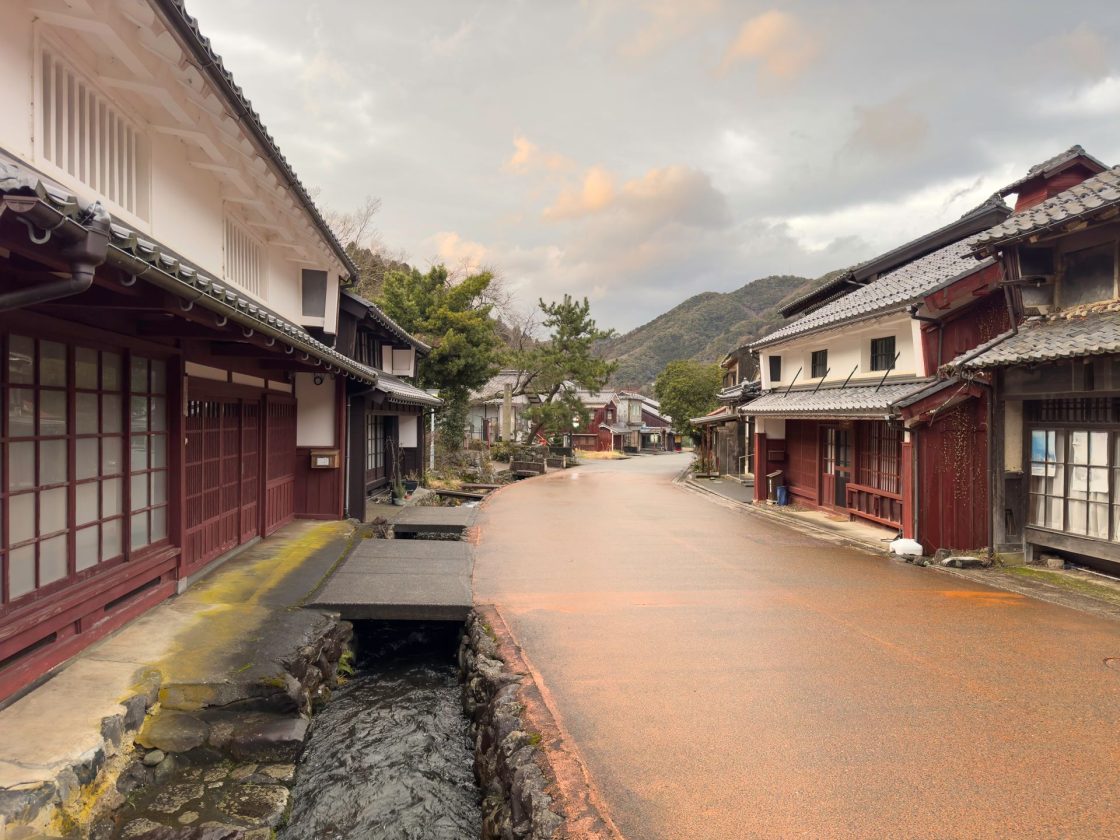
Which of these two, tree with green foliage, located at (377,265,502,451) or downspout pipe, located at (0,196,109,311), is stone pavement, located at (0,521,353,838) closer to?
downspout pipe, located at (0,196,109,311)

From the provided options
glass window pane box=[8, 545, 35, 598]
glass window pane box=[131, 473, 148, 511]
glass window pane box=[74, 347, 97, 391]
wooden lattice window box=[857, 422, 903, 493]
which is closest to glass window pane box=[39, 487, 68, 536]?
glass window pane box=[8, 545, 35, 598]

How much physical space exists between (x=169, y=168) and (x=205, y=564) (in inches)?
185

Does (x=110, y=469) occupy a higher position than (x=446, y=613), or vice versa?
(x=110, y=469)

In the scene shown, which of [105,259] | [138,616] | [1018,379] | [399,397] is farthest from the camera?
[399,397]

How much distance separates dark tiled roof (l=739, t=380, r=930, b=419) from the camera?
11461mm

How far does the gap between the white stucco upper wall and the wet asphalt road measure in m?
5.87

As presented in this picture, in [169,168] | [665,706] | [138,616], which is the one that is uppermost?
[169,168]

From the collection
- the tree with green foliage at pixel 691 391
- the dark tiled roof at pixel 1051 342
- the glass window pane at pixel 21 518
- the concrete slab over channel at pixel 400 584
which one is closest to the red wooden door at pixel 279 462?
the concrete slab over channel at pixel 400 584

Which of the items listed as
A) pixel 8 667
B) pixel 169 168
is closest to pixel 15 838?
pixel 8 667

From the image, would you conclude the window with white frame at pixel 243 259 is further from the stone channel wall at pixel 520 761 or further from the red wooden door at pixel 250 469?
the stone channel wall at pixel 520 761

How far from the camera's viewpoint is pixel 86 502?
514 centimetres

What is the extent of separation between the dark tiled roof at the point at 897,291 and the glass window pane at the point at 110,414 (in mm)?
11635

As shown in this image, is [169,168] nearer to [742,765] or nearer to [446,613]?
[446,613]

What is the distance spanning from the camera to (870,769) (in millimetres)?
4004
